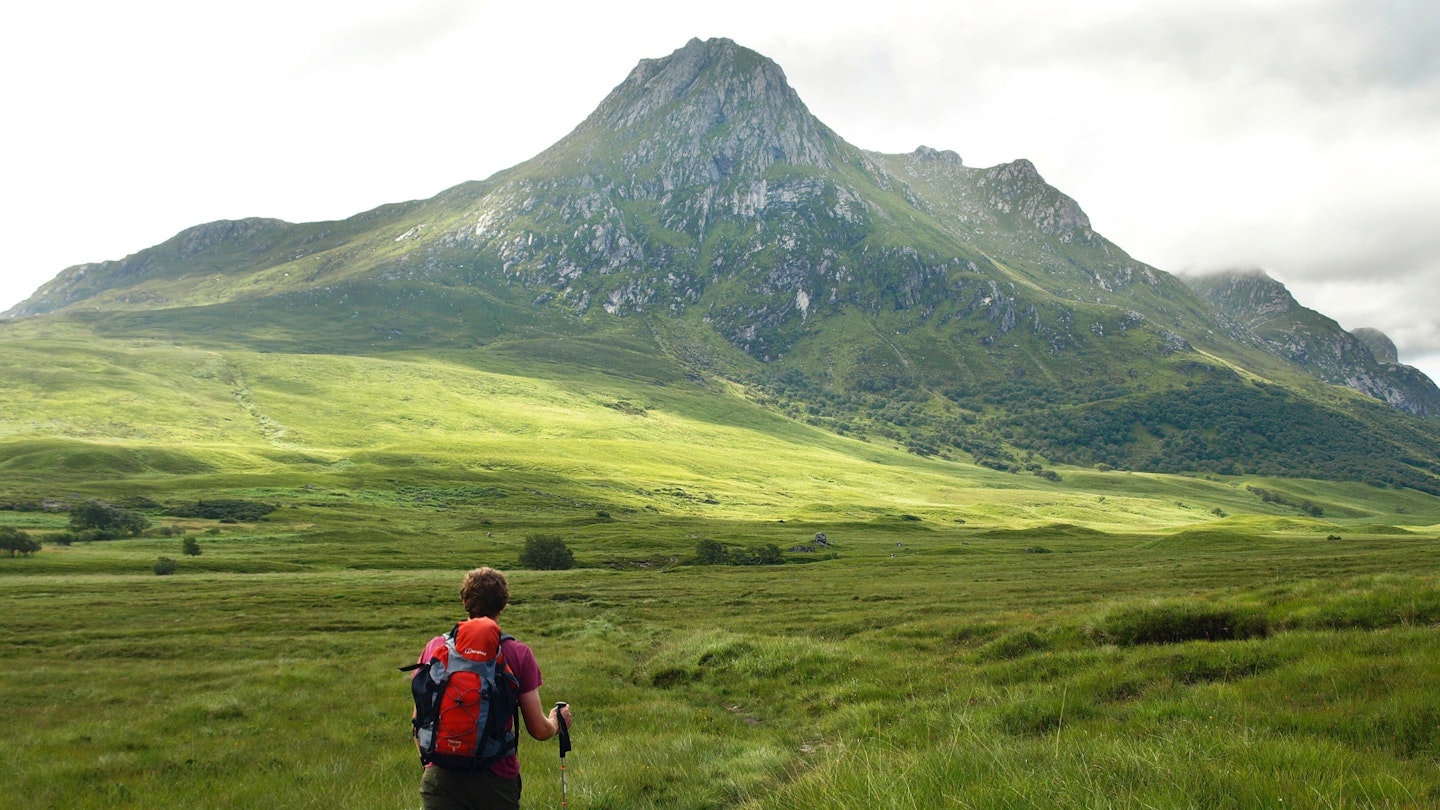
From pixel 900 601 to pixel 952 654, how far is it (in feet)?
82.1

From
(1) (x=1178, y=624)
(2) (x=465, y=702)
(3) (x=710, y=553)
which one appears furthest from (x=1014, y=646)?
(3) (x=710, y=553)

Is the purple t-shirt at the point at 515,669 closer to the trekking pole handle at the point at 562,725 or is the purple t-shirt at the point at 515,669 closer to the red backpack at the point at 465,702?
the red backpack at the point at 465,702

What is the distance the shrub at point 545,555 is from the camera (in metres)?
79.8

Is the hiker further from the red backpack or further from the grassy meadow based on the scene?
the grassy meadow

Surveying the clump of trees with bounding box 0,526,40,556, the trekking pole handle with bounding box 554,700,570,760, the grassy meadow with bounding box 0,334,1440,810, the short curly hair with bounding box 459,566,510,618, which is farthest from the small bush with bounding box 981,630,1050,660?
the clump of trees with bounding box 0,526,40,556

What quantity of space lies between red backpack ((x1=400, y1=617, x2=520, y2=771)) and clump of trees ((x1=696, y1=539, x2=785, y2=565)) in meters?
77.7

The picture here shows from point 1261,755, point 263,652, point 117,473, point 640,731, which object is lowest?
point 117,473

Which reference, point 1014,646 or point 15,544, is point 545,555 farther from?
point 1014,646

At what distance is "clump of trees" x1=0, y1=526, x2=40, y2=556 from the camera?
238 feet

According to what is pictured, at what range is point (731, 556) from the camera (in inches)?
3403

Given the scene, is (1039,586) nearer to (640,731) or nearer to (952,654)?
(952,654)

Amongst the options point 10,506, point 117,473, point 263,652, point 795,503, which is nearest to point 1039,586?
point 263,652

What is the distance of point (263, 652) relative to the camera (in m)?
33.7

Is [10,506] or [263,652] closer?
[263,652]
